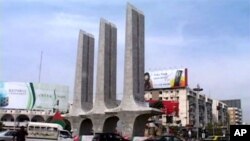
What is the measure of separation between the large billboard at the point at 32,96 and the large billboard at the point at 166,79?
25.9m

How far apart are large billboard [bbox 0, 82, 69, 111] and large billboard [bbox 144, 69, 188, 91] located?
25.9 meters

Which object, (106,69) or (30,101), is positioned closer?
(106,69)

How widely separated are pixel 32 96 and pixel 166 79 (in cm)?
3844

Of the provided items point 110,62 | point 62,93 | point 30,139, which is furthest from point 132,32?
point 62,93

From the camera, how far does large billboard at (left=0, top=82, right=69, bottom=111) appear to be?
10394cm

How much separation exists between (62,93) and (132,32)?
6482cm

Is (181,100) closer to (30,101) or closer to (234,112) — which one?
(30,101)

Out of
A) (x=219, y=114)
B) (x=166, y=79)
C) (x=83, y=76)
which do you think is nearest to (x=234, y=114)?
(x=219, y=114)

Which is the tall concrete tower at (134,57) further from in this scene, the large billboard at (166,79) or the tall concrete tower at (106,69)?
the large billboard at (166,79)

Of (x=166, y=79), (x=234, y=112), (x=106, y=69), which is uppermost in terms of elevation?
(x=166, y=79)

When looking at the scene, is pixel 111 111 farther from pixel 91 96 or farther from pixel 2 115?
pixel 2 115

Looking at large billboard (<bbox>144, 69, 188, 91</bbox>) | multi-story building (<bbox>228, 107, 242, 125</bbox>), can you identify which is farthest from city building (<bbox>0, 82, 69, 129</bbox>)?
multi-story building (<bbox>228, 107, 242, 125</bbox>)

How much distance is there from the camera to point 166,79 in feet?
335

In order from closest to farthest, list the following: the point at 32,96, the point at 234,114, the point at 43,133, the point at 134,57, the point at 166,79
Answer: the point at 43,133 < the point at 134,57 < the point at 166,79 < the point at 32,96 < the point at 234,114
